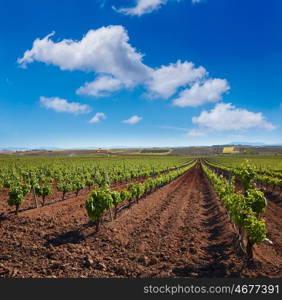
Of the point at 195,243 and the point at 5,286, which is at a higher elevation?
the point at 5,286

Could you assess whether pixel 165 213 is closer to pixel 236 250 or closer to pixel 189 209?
pixel 189 209

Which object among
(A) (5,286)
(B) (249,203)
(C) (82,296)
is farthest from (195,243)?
(A) (5,286)

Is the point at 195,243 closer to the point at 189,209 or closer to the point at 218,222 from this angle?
the point at 218,222

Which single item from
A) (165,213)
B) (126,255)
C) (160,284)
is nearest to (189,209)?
(165,213)

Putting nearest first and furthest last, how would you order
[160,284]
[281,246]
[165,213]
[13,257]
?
[160,284] → [13,257] → [281,246] → [165,213]

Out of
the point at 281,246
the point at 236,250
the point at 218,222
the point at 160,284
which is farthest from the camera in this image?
the point at 218,222

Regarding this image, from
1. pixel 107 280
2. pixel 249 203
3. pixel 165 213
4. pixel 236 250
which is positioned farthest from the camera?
pixel 165 213

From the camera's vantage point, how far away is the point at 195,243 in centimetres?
1016

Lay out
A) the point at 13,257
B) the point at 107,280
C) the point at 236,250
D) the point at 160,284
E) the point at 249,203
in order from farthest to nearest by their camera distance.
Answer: the point at 249,203
the point at 236,250
the point at 13,257
the point at 107,280
the point at 160,284

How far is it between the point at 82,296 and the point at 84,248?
377cm

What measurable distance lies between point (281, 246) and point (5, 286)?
10880 millimetres

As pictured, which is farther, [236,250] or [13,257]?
[236,250]

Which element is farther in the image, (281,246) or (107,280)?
(281,246)

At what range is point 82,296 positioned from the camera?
5652 mm
